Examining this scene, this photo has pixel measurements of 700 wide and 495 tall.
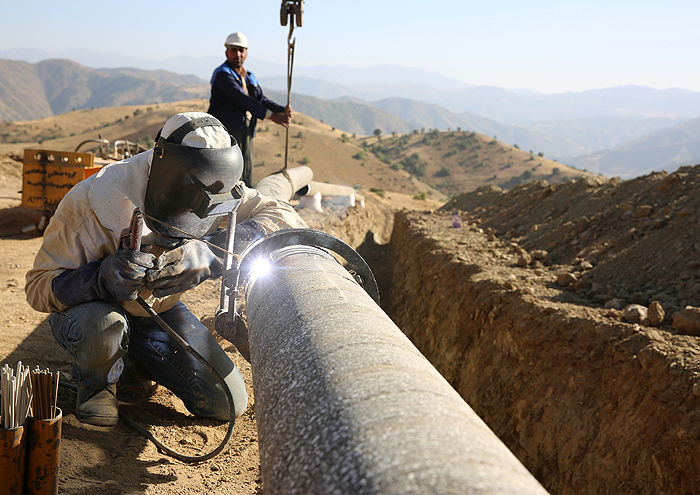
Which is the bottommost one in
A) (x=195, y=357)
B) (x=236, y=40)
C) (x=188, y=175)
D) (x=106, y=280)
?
(x=195, y=357)

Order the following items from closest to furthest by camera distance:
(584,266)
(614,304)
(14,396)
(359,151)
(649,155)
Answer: (14,396)
(614,304)
(584,266)
(359,151)
(649,155)

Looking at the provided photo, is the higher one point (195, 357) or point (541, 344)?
point (195, 357)

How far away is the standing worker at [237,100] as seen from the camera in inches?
260

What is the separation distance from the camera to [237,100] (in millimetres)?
6613

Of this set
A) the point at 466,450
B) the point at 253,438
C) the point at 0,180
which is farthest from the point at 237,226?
the point at 0,180

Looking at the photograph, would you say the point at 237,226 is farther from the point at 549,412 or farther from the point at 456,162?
the point at 456,162

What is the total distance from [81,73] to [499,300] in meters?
169

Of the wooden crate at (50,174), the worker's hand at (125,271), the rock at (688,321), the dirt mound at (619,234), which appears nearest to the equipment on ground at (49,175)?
the wooden crate at (50,174)

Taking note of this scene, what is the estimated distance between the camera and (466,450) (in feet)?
4.31

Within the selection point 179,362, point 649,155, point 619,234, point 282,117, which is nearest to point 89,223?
point 179,362

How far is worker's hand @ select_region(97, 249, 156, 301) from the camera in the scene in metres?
2.83

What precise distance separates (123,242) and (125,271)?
24cm

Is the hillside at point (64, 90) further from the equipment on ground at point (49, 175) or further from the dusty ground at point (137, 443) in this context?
the dusty ground at point (137, 443)

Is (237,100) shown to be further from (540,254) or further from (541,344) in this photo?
(541,344)
